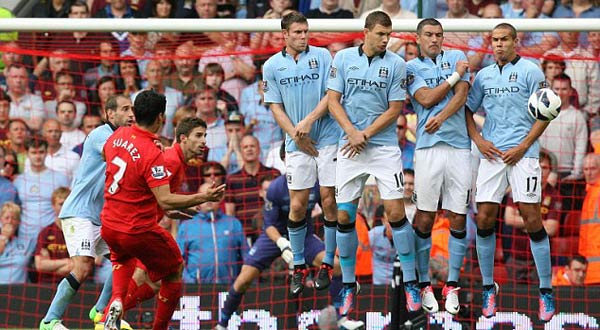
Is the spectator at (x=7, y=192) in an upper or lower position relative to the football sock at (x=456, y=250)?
upper

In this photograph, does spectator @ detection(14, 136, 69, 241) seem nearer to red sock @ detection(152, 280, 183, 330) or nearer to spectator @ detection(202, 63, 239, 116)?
spectator @ detection(202, 63, 239, 116)

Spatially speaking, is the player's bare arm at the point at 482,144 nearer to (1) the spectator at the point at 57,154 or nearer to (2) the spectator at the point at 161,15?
(2) the spectator at the point at 161,15

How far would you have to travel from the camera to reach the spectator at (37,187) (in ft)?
54.7

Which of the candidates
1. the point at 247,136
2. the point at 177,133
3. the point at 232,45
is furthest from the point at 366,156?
the point at 232,45

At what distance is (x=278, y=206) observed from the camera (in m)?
15.4

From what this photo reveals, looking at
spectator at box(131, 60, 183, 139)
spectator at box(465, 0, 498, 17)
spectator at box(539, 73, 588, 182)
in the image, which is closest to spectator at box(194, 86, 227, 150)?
spectator at box(131, 60, 183, 139)

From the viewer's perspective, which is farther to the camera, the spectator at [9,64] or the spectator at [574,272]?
the spectator at [9,64]

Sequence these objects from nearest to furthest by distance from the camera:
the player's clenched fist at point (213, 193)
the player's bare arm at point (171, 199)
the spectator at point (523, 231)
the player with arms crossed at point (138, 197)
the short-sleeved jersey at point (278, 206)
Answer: the player's clenched fist at point (213, 193) → the player's bare arm at point (171, 199) → the player with arms crossed at point (138, 197) → the short-sleeved jersey at point (278, 206) → the spectator at point (523, 231)

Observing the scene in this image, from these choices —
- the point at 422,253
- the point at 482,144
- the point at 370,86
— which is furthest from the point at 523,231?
the point at 370,86

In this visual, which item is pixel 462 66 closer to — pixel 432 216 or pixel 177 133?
pixel 432 216

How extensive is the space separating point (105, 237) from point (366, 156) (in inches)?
102

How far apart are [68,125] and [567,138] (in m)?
5.91

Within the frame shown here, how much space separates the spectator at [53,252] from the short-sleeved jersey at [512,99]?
5.45m

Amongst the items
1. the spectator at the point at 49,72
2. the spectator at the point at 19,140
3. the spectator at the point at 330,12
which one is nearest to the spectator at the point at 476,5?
the spectator at the point at 330,12
